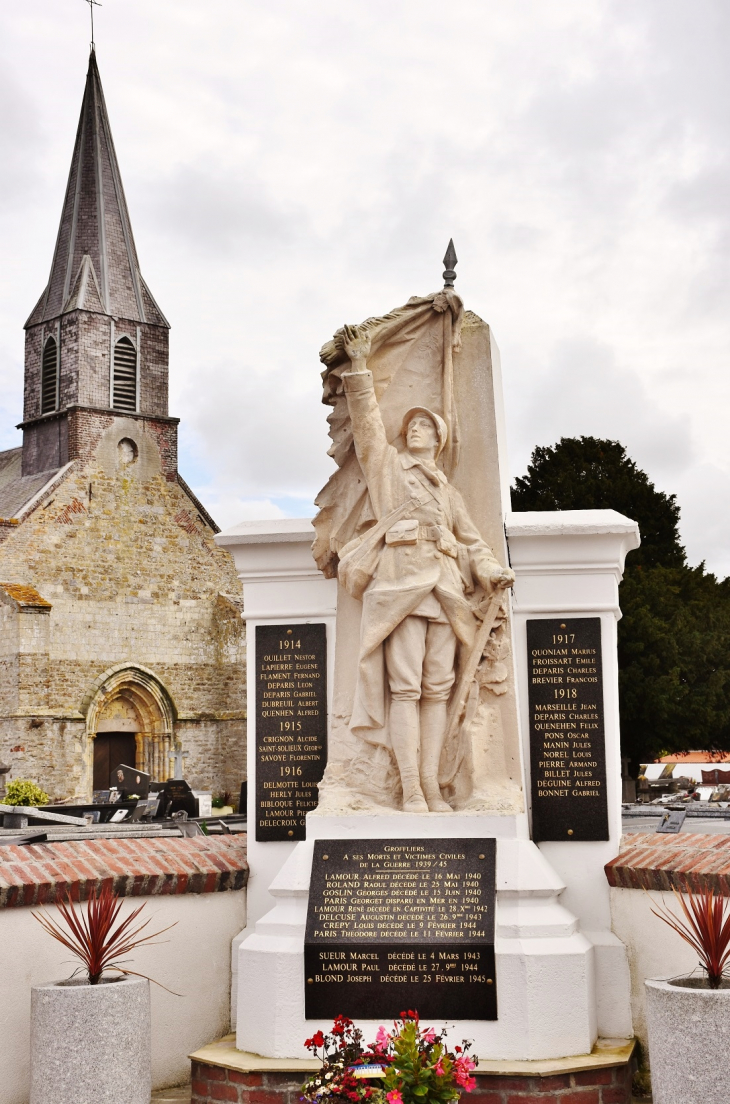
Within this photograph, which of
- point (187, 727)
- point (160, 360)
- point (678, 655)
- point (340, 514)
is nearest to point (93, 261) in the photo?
point (160, 360)

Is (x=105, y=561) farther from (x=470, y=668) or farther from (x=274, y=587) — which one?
(x=470, y=668)

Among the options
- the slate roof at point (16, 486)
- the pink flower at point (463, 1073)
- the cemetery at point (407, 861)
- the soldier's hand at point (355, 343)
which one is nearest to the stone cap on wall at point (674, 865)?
the cemetery at point (407, 861)

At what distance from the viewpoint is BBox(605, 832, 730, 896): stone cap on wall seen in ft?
22.1

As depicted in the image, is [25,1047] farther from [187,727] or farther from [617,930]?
[187,727]

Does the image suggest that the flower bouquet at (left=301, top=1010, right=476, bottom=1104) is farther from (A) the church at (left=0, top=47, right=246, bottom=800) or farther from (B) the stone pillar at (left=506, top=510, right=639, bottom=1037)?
(A) the church at (left=0, top=47, right=246, bottom=800)

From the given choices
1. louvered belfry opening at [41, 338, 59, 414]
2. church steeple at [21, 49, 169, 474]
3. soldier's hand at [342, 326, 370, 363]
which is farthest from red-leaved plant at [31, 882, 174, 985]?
louvered belfry opening at [41, 338, 59, 414]

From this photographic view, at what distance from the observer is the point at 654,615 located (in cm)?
3591

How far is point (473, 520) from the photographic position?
738 cm

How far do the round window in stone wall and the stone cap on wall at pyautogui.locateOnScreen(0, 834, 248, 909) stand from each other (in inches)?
1059

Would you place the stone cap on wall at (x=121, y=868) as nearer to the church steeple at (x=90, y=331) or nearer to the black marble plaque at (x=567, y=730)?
the black marble plaque at (x=567, y=730)

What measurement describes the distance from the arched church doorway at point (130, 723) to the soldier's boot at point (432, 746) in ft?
85.1

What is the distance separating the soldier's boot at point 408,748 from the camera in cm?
694

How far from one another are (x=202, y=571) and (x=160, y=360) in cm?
587

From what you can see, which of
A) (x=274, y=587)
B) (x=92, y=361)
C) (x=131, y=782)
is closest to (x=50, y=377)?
(x=92, y=361)
